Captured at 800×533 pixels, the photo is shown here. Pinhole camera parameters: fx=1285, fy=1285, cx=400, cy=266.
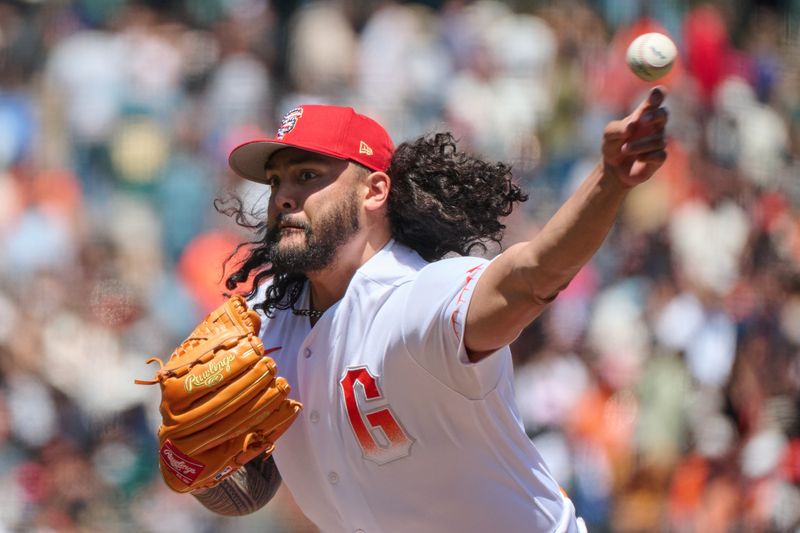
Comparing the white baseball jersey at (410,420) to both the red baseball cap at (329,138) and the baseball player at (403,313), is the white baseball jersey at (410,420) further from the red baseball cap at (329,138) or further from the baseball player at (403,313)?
the red baseball cap at (329,138)

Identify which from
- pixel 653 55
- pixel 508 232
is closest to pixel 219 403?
pixel 653 55

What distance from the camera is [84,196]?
6613 mm

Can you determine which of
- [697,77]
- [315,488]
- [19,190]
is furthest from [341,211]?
[697,77]

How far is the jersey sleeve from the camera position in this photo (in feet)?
9.16

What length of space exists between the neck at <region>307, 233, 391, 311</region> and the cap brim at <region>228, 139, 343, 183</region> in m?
0.24

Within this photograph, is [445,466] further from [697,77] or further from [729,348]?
[697,77]

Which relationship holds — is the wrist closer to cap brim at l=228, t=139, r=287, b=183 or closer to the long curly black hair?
the long curly black hair

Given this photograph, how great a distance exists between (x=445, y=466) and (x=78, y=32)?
191 inches

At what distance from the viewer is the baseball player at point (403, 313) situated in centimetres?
262

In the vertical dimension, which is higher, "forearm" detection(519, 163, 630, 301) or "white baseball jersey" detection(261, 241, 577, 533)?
"forearm" detection(519, 163, 630, 301)

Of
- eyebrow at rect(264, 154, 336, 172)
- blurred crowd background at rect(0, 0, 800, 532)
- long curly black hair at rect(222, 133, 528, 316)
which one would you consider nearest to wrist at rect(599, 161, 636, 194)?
long curly black hair at rect(222, 133, 528, 316)

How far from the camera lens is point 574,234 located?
98.9 inches

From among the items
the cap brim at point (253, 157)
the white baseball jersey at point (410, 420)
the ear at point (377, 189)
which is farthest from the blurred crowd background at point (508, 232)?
the white baseball jersey at point (410, 420)

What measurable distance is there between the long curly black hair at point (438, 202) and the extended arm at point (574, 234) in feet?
2.53
